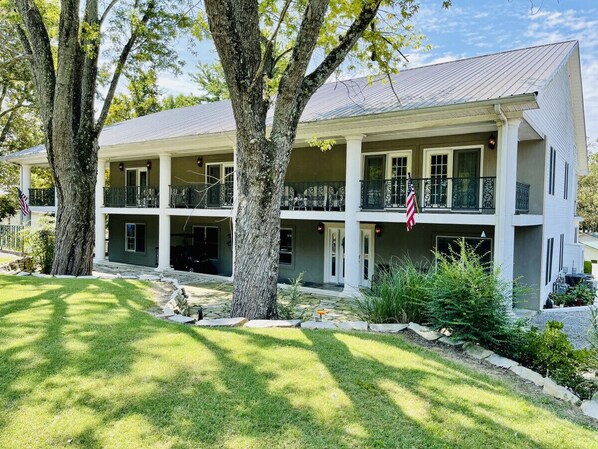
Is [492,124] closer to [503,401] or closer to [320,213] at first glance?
[320,213]

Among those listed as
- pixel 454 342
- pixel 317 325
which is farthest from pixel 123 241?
pixel 454 342

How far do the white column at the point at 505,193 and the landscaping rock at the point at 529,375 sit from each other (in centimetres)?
515

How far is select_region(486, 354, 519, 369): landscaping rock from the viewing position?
514 cm

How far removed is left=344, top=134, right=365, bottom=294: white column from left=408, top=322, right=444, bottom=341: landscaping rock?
5546 millimetres

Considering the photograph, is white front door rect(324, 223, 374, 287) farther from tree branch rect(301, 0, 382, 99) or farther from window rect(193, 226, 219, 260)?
tree branch rect(301, 0, 382, 99)

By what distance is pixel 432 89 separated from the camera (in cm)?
1205

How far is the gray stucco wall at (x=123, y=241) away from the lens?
66.1 feet

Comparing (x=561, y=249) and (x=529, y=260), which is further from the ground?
(x=529, y=260)

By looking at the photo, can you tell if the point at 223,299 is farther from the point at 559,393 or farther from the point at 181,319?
the point at 559,393

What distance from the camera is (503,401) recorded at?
4.02 meters

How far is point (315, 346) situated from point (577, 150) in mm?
21759

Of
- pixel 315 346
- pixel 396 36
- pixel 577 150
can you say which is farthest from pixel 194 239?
pixel 577 150

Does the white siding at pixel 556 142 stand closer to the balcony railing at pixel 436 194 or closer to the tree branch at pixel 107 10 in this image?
the balcony railing at pixel 436 194

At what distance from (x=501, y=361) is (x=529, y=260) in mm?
8496
